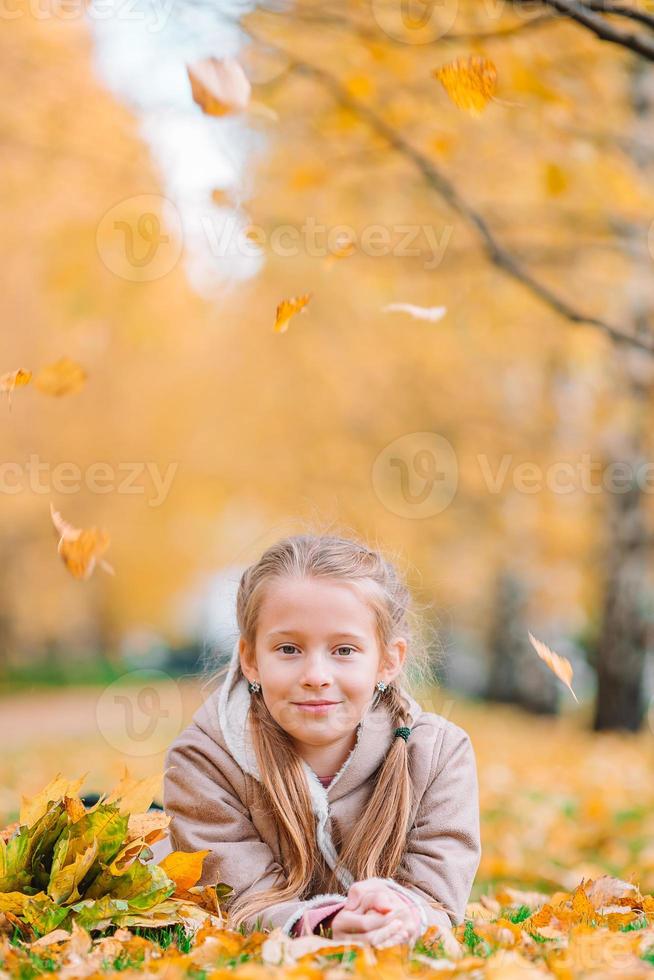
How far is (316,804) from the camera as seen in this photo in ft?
8.25

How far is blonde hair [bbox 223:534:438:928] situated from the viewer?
2.45 meters

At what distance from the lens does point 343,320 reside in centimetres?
1109

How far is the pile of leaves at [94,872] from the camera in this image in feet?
7.39

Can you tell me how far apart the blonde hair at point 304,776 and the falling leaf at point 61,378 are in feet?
3.18

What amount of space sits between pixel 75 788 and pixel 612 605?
8.87 metres

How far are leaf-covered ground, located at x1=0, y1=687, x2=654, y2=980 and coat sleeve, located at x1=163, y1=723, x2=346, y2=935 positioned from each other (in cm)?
19

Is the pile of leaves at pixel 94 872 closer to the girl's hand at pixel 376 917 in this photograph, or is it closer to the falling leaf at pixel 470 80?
the girl's hand at pixel 376 917
